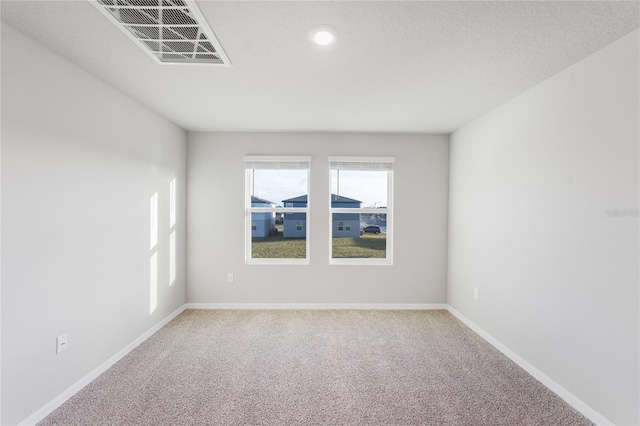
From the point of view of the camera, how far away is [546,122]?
225cm

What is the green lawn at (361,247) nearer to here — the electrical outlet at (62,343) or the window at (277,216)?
the window at (277,216)

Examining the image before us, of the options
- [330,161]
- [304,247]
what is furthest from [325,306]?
[330,161]

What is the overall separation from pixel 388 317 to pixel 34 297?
3269 millimetres

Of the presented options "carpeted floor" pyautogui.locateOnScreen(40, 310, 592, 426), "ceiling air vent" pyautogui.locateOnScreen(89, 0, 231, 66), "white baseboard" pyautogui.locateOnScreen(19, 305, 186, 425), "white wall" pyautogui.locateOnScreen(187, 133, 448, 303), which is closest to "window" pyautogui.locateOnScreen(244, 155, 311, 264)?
"white wall" pyautogui.locateOnScreen(187, 133, 448, 303)

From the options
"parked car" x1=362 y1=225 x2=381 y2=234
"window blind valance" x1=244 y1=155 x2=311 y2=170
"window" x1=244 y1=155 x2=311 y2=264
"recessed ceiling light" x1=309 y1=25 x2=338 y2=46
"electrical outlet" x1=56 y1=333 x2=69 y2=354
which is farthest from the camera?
"parked car" x1=362 y1=225 x2=381 y2=234

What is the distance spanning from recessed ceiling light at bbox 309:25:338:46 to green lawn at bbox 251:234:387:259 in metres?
2.64

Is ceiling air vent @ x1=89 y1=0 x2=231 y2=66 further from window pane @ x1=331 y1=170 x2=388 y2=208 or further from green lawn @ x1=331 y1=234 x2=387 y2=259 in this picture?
green lawn @ x1=331 y1=234 x2=387 y2=259

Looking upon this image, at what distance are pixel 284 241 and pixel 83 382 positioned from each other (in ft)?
7.89

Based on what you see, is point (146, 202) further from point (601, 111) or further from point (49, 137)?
point (601, 111)

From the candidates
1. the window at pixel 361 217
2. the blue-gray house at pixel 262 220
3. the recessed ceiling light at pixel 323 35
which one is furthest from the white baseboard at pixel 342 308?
the recessed ceiling light at pixel 323 35

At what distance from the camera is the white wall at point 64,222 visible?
65.3 inches

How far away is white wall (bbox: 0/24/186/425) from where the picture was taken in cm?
166

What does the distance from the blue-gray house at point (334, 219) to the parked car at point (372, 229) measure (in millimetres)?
136

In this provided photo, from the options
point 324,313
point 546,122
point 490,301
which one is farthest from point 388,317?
point 546,122
